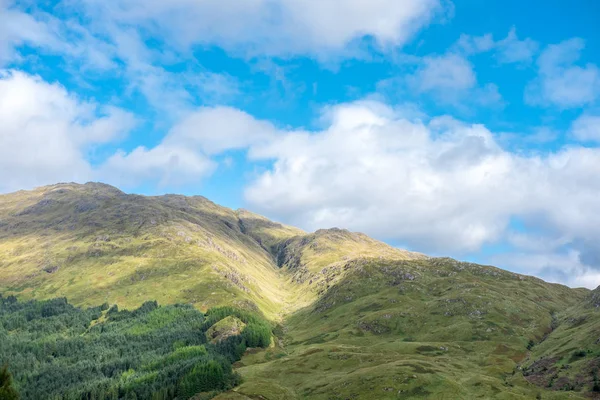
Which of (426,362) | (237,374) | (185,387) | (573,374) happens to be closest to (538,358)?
(573,374)

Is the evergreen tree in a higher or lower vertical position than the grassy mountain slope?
lower

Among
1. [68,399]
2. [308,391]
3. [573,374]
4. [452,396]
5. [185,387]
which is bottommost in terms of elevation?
[68,399]

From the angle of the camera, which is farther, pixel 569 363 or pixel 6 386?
pixel 569 363

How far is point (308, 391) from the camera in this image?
450 ft

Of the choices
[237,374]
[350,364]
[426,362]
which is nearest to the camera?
[426,362]

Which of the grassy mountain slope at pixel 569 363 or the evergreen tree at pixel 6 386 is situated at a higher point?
the grassy mountain slope at pixel 569 363

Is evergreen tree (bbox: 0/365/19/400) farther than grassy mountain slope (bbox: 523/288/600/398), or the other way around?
grassy mountain slope (bbox: 523/288/600/398)

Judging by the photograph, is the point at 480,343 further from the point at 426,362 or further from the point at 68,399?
the point at 68,399

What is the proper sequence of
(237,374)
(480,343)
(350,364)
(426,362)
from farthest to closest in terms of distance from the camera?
(480,343) → (237,374) → (350,364) → (426,362)

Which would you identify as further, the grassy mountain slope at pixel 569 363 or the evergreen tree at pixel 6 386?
the grassy mountain slope at pixel 569 363

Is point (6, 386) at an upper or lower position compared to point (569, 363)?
lower

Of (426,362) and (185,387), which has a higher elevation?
(426,362)

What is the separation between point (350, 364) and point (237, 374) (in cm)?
5115

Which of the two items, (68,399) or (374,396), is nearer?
(374,396)
